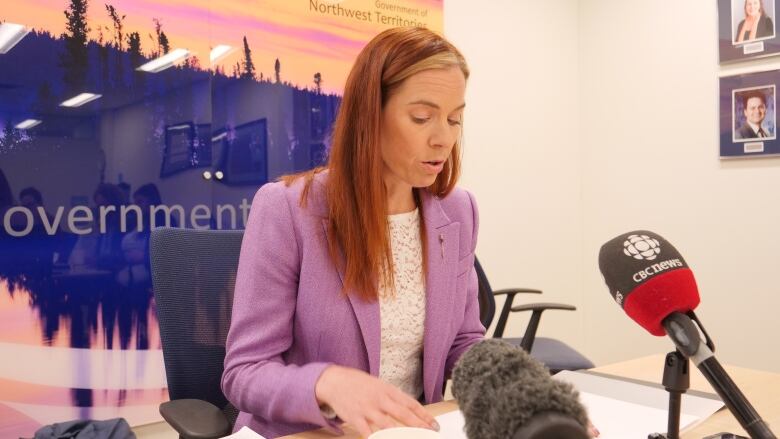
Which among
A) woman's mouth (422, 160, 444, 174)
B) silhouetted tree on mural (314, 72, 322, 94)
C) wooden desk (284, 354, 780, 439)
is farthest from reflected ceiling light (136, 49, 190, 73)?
wooden desk (284, 354, 780, 439)

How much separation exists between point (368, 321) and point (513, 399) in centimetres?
77

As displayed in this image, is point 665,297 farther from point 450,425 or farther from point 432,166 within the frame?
point 432,166

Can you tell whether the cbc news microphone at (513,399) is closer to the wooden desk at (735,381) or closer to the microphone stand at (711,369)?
the microphone stand at (711,369)

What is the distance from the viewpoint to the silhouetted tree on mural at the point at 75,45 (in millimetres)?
2305

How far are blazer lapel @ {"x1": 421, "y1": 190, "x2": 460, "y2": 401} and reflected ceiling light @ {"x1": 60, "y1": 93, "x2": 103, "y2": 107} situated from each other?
154cm

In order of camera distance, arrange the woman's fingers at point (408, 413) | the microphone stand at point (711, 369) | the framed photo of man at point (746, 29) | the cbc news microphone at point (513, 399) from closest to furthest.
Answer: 1. the cbc news microphone at point (513, 399)
2. the microphone stand at point (711, 369)
3. the woman's fingers at point (408, 413)
4. the framed photo of man at point (746, 29)

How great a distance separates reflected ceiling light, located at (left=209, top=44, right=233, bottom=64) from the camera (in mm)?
2631

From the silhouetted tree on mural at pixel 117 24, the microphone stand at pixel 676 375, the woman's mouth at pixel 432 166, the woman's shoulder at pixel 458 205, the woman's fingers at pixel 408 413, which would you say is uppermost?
the silhouetted tree on mural at pixel 117 24

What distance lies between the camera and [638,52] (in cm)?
373

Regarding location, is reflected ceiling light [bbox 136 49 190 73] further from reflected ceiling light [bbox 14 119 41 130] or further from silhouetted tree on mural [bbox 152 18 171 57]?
reflected ceiling light [bbox 14 119 41 130]

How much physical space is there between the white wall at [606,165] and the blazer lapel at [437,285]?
2.14 metres

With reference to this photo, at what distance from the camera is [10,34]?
86.9 inches

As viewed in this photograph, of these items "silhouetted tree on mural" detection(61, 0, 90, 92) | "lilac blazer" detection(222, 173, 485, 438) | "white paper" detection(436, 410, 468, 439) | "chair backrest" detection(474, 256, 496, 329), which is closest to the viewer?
"white paper" detection(436, 410, 468, 439)

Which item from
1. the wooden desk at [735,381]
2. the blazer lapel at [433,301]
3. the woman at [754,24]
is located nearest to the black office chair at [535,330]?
the wooden desk at [735,381]
